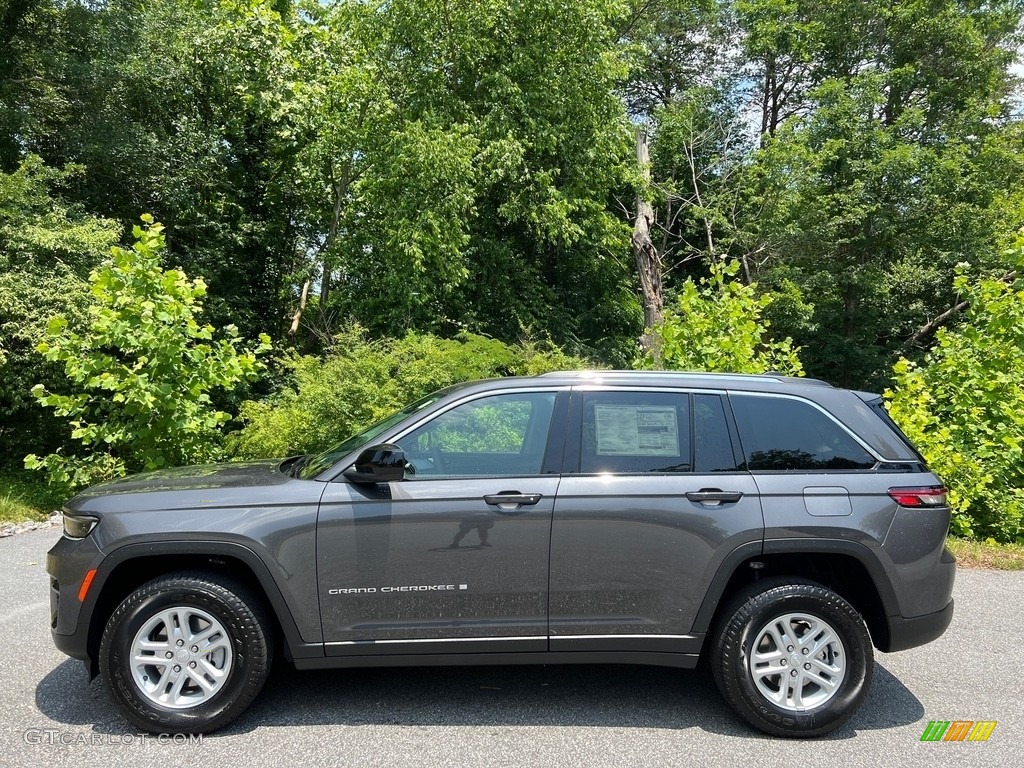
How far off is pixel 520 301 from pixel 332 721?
12339 millimetres

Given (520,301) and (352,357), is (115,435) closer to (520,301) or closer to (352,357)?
(352,357)

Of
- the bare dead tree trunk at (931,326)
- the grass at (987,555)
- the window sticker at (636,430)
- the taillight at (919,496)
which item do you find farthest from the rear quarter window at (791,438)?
the bare dead tree trunk at (931,326)

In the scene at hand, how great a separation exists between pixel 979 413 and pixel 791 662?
231 inches

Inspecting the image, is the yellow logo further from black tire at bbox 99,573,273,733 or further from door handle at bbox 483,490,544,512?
black tire at bbox 99,573,273,733

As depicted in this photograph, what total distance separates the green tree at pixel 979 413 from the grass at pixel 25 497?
10.2m

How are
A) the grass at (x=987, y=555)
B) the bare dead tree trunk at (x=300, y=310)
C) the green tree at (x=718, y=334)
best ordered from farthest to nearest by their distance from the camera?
1. the bare dead tree trunk at (x=300, y=310)
2. the green tree at (x=718, y=334)
3. the grass at (x=987, y=555)

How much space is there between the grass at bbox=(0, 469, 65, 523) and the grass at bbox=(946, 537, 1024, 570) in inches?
407

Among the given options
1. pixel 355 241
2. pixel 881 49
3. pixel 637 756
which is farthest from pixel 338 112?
pixel 881 49

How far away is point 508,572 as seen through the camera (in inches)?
141

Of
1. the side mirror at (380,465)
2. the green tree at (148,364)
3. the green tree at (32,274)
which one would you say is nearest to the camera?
the side mirror at (380,465)

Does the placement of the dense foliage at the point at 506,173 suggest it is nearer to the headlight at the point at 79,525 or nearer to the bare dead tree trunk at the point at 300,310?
the bare dead tree trunk at the point at 300,310

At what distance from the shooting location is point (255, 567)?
353 cm

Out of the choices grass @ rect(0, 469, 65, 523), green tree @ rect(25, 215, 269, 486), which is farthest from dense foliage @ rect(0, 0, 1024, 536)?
green tree @ rect(25, 215, 269, 486)

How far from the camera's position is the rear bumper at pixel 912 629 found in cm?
365
